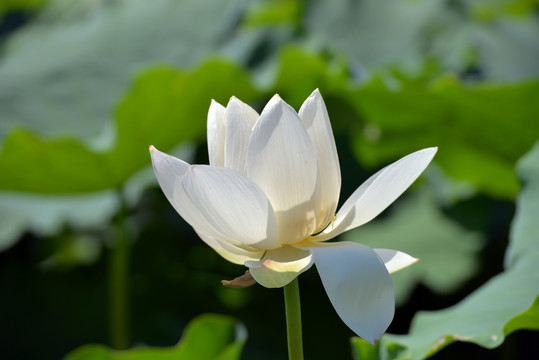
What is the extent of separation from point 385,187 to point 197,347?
57 centimetres

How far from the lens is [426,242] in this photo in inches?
71.6

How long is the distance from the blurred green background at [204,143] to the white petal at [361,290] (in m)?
0.90

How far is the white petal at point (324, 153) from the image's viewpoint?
54cm

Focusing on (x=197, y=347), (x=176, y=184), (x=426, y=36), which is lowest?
(x=197, y=347)

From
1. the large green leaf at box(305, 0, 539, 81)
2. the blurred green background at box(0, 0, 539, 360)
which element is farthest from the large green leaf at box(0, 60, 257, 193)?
the large green leaf at box(305, 0, 539, 81)

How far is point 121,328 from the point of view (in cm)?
138

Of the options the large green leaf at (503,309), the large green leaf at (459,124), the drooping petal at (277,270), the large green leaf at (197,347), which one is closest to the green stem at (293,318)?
the drooping petal at (277,270)

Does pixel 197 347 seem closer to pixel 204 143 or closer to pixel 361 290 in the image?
pixel 361 290

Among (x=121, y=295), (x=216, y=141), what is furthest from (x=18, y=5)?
(x=216, y=141)

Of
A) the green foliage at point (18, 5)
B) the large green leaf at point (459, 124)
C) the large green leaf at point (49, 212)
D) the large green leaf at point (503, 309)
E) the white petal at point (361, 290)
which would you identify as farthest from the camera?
the green foliage at point (18, 5)

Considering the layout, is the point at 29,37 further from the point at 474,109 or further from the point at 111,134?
the point at 474,109

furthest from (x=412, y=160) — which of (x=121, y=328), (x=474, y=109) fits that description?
(x=121, y=328)

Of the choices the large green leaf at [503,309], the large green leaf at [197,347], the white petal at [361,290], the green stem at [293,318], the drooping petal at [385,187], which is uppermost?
the drooping petal at [385,187]

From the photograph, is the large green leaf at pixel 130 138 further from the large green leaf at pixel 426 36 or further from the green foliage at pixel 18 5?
the green foliage at pixel 18 5
